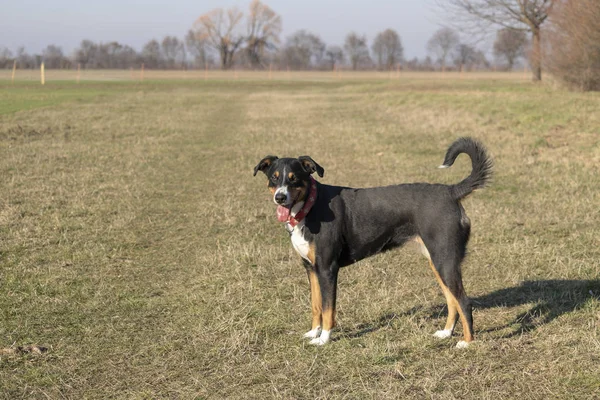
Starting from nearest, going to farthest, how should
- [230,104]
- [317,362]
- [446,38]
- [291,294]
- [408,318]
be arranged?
[317,362] → [408,318] → [291,294] → [230,104] → [446,38]

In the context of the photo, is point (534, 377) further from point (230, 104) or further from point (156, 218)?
point (230, 104)

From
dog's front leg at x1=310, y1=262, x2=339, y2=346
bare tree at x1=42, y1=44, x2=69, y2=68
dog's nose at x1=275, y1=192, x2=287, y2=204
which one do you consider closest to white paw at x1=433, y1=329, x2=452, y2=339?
dog's front leg at x1=310, y1=262, x2=339, y2=346

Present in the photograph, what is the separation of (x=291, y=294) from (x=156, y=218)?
12.7ft

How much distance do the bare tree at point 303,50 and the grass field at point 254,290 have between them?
113600 mm

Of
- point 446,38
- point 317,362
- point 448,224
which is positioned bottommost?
point 317,362

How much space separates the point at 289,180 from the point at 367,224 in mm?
731

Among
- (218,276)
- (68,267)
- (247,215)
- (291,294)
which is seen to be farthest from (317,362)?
(247,215)

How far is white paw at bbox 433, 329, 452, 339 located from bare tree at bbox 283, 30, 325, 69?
12166 cm

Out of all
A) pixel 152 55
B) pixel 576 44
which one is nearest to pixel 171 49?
pixel 152 55

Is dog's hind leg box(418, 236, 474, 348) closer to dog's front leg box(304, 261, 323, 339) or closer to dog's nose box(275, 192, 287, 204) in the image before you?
dog's front leg box(304, 261, 323, 339)

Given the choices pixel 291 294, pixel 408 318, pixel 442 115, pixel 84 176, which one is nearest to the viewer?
pixel 408 318

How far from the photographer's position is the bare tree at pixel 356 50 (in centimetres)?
12775

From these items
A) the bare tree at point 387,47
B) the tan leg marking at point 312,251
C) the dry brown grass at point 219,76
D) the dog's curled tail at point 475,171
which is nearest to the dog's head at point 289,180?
the tan leg marking at point 312,251

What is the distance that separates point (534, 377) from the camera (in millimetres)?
4559
